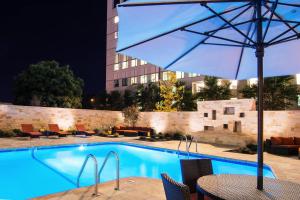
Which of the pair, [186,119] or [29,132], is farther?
[186,119]

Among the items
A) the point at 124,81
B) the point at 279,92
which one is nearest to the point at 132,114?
the point at 279,92

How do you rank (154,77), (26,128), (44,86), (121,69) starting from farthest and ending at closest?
(121,69), (154,77), (44,86), (26,128)

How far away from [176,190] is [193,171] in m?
1.68

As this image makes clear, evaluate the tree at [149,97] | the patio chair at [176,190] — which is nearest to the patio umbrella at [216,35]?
the patio chair at [176,190]

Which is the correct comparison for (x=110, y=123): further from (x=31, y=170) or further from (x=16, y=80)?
(x=31, y=170)

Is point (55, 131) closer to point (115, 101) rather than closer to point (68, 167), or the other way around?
point (68, 167)

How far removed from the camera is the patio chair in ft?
7.63

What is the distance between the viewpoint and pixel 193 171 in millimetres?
4031

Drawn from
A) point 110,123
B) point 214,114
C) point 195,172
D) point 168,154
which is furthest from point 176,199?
point 110,123

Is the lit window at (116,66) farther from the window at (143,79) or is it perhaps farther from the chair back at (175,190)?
the chair back at (175,190)

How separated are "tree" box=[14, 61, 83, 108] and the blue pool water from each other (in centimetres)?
1294

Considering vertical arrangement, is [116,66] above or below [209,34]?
above

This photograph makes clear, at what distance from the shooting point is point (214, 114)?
16391 mm

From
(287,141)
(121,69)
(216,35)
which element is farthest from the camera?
(121,69)
